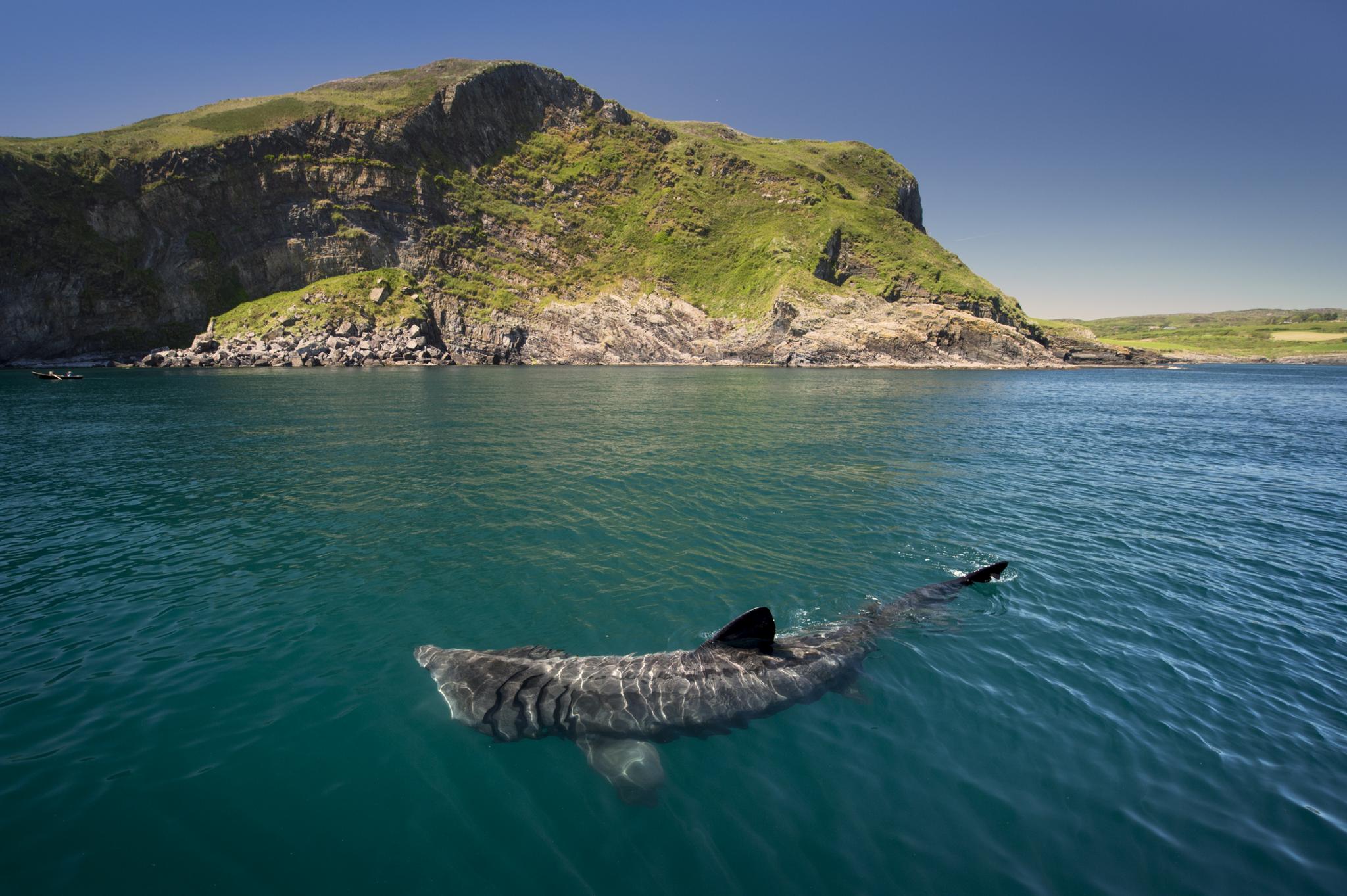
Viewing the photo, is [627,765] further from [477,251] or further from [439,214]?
[439,214]

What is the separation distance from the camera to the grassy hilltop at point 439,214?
371ft

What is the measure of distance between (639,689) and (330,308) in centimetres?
12990

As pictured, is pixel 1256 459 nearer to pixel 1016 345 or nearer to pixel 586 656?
pixel 586 656

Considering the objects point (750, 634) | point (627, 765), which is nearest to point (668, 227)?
point (750, 634)

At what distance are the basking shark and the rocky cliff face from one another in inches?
4502

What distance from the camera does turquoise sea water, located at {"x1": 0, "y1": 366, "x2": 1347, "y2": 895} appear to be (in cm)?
600

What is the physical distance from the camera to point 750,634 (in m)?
8.96

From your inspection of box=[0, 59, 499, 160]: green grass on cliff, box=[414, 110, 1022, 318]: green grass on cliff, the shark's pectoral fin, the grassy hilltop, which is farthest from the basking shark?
box=[0, 59, 499, 160]: green grass on cliff

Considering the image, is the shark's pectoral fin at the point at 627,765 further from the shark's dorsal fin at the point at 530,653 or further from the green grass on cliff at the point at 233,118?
the green grass on cliff at the point at 233,118

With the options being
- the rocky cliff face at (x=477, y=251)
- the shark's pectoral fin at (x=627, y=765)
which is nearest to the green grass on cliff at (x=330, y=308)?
the rocky cliff face at (x=477, y=251)

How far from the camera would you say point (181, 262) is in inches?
4751

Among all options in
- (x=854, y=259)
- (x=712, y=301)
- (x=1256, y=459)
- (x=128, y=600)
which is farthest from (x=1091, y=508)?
(x=854, y=259)

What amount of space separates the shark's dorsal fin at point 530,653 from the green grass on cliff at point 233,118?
168 meters

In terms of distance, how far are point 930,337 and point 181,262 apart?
170 meters
